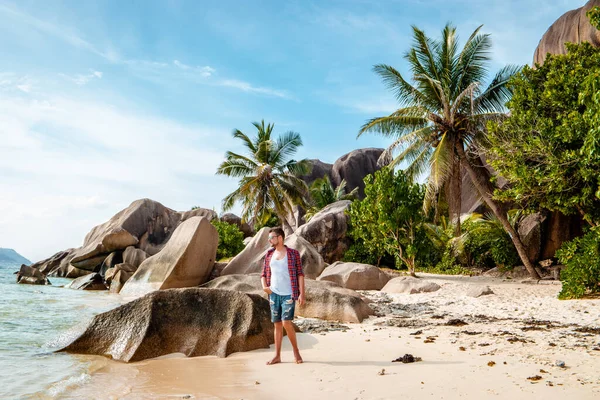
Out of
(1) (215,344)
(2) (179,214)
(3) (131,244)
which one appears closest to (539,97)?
(1) (215,344)

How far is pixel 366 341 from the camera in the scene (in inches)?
273

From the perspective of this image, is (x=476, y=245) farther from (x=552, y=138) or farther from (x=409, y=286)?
(x=552, y=138)

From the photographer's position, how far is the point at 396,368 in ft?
17.6

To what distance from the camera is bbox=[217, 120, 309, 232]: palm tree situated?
1241 inches

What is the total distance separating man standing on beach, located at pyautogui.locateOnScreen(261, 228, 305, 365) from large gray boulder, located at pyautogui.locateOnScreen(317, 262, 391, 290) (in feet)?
30.5

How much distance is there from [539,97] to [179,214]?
32.5m

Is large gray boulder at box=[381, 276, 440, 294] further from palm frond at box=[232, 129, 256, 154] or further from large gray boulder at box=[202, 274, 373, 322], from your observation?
palm frond at box=[232, 129, 256, 154]

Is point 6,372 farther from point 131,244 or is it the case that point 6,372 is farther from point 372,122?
point 131,244

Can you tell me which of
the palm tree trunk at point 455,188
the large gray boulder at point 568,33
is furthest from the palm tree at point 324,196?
the large gray boulder at point 568,33

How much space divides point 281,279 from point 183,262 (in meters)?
8.92

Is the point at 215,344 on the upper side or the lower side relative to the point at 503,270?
lower

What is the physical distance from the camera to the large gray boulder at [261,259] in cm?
1692

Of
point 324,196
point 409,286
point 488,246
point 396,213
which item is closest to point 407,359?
point 409,286

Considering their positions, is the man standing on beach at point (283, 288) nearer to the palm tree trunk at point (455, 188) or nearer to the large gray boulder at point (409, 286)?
the large gray boulder at point (409, 286)
